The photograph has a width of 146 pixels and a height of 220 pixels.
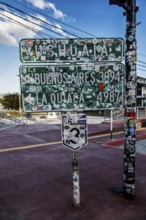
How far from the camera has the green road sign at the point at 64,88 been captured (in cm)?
411

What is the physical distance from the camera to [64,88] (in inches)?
163

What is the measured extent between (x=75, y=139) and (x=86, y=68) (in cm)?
151

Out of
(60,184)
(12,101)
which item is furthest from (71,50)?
(12,101)

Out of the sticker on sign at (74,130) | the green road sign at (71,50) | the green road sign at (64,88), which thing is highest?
the green road sign at (71,50)

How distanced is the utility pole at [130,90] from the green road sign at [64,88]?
1.97 ft

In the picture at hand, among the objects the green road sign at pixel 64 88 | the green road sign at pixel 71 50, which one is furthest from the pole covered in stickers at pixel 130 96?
the green road sign at pixel 64 88

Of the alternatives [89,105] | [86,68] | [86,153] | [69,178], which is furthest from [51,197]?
[86,153]

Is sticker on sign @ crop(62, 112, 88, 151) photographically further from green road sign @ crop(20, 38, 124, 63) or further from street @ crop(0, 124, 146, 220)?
street @ crop(0, 124, 146, 220)

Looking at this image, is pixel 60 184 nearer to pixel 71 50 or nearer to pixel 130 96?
pixel 130 96

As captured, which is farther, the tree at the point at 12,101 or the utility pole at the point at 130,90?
the tree at the point at 12,101

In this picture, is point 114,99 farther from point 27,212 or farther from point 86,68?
point 27,212

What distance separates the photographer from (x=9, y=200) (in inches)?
192

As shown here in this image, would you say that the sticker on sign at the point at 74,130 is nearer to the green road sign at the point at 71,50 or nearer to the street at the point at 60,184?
the green road sign at the point at 71,50

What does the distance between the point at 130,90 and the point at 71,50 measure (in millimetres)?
1595
